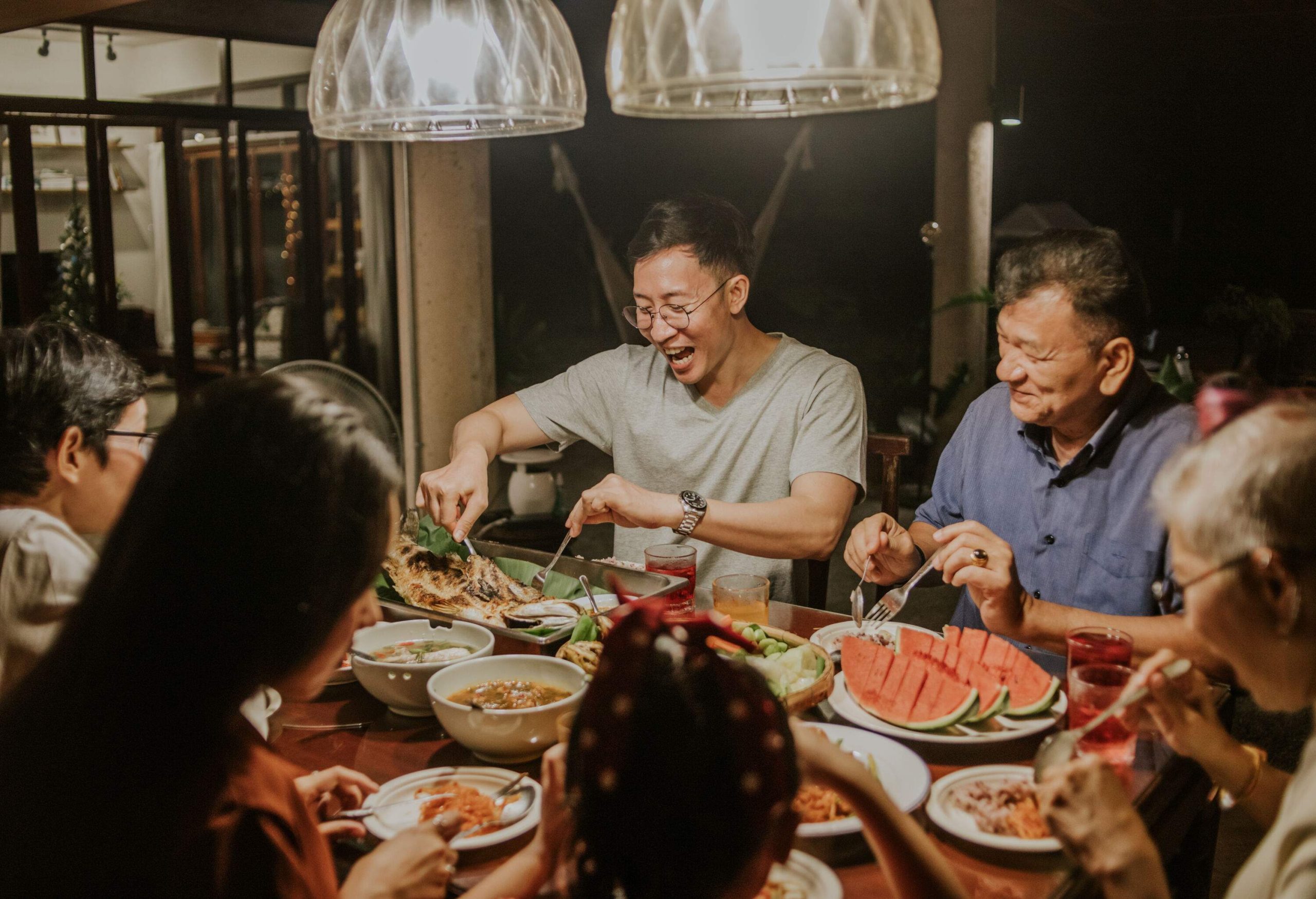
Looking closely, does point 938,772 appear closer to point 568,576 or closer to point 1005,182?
point 568,576

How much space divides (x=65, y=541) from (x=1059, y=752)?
64.2 inches

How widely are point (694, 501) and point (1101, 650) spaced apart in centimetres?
114

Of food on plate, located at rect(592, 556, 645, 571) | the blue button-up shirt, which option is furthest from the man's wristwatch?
the blue button-up shirt

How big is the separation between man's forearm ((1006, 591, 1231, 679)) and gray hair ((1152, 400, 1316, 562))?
2.95ft

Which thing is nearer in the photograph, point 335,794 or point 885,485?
point 335,794

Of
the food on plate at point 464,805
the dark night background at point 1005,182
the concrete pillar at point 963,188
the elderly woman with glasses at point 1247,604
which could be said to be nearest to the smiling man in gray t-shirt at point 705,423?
the food on plate at point 464,805

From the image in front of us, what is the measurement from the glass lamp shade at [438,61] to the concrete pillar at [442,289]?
16.4 feet

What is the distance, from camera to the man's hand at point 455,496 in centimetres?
270

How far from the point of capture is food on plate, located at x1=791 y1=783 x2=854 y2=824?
1.53 meters

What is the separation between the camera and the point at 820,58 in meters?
1.44

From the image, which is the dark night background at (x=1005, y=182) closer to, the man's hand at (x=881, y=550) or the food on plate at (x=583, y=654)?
the man's hand at (x=881, y=550)

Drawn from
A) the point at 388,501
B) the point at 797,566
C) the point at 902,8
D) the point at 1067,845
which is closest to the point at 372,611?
the point at 388,501

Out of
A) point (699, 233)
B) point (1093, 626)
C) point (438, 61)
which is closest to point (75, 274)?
point (699, 233)

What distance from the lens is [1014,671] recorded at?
198cm
